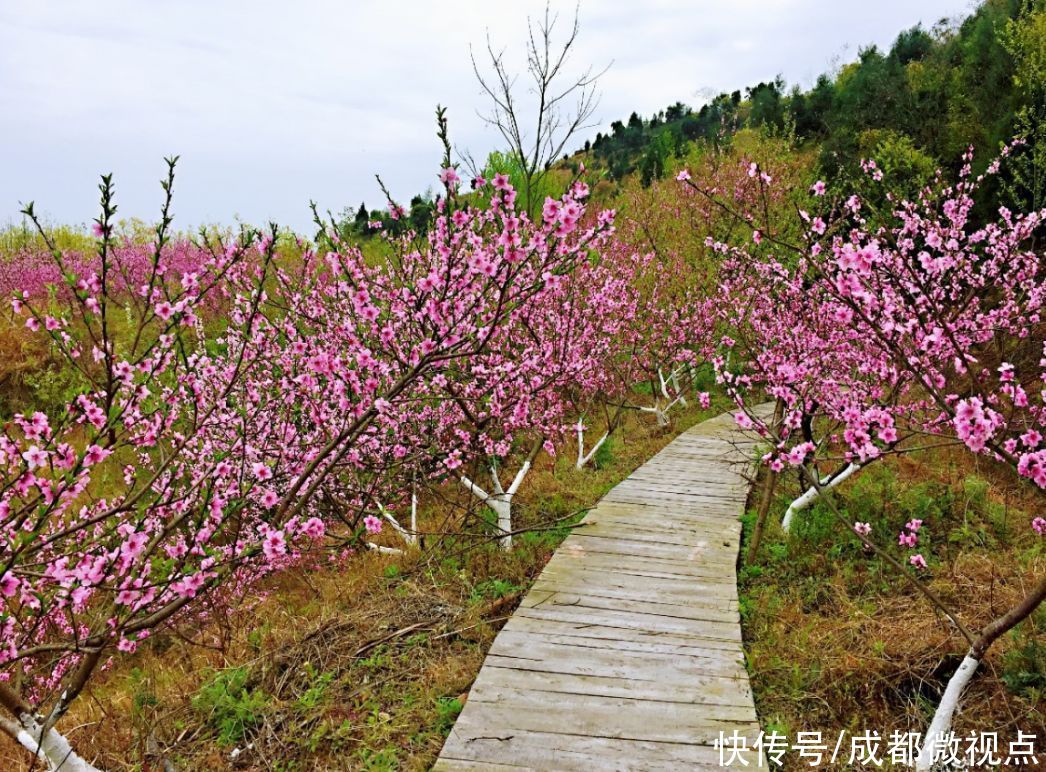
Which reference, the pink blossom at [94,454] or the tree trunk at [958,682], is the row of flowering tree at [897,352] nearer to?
the tree trunk at [958,682]

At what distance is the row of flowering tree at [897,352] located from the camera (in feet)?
10.6

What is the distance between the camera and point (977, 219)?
13.4m

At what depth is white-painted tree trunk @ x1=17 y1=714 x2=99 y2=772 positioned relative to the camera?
2.66m

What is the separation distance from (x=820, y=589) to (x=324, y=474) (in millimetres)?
4310

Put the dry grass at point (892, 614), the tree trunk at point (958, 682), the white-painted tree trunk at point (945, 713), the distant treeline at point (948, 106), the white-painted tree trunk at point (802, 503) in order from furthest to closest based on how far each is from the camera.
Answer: the distant treeline at point (948, 106)
the white-painted tree trunk at point (802, 503)
the dry grass at point (892, 614)
the white-painted tree trunk at point (945, 713)
the tree trunk at point (958, 682)

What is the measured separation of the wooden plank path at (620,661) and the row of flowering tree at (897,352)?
1.07 m

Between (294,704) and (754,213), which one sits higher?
(754,213)

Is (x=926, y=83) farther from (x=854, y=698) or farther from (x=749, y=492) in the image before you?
(x=854, y=698)

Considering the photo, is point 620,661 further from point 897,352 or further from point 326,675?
point 897,352

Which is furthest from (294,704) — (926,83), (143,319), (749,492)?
(926,83)

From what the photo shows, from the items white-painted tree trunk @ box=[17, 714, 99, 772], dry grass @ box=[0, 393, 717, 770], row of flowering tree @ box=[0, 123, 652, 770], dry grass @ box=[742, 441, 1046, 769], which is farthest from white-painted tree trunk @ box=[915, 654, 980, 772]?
white-painted tree trunk @ box=[17, 714, 99, 772]

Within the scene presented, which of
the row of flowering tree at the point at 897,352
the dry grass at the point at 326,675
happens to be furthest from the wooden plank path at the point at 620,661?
the row of flowering tree at the point at 897,352

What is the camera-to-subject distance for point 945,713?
3258mm

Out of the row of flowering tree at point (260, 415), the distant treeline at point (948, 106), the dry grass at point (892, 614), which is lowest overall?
the dry grass at point (892, 614)
